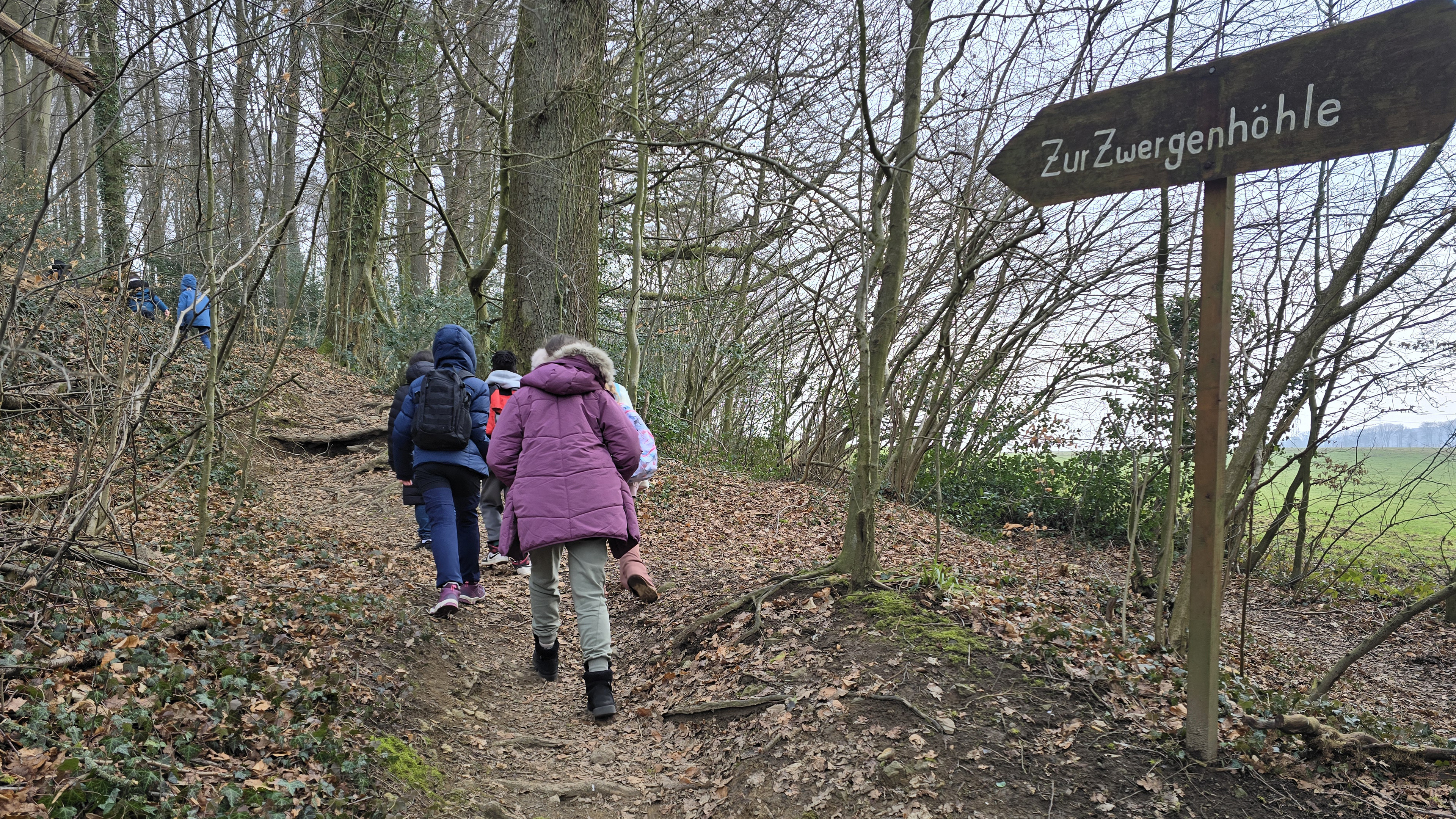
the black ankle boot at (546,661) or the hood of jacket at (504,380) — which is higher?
the hood of jacket at (504,380)

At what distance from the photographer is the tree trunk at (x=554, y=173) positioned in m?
8.49

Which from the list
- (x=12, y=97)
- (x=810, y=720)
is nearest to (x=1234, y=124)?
(x=810, y=720)

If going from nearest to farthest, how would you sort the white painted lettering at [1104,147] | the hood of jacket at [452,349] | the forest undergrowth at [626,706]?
the forest undergrowth at [626,706] < the white painted lettering at [1104,147] < the hood of jacket at [452,349]

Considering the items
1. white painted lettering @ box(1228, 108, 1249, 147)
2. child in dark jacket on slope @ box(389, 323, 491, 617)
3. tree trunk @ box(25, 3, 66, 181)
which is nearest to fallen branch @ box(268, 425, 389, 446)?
tree trunk @ box(25, 3, 66, 181)

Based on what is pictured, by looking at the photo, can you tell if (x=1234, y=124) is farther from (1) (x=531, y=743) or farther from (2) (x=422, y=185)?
(2) (x=422, y=185)

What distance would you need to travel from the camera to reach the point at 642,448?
4914 millimetres

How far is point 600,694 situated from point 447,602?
160cm

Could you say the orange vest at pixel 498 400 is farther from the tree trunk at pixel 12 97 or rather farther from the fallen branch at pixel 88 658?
the tree trunk at pixel 12 97

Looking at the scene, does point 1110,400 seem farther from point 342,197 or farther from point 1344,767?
point 342,197

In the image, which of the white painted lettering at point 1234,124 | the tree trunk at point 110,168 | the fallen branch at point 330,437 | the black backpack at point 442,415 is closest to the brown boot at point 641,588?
the black backpack at point 442,415

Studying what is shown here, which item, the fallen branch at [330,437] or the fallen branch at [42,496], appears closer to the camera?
the fallen branch at [42,496]

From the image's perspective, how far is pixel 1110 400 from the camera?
348 inches

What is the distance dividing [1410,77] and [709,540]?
733 cm

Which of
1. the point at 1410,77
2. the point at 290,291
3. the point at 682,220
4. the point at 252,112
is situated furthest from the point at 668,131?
the point at 290,291
